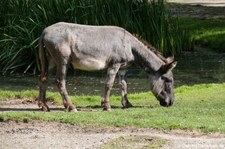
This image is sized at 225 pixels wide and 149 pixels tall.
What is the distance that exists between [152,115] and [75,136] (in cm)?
213

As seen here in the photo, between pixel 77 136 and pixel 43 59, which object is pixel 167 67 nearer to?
Result: pixel 43 59

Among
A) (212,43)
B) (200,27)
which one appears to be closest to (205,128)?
(212,43)

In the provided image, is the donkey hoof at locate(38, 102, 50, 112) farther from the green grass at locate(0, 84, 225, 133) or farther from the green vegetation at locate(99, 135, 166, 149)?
the green vegetation at locate(99, 135, 166, 149)

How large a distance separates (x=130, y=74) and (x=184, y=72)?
6.41 feet

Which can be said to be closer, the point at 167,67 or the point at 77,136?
the point at 77,136

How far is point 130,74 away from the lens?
22.5 m

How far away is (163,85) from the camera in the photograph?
50.2ft

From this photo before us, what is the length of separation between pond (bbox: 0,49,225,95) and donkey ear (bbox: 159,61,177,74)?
398 cm

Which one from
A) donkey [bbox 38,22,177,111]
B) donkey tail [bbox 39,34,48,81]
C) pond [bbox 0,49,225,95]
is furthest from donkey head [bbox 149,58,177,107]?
pond [bbox 0,49,225,95]

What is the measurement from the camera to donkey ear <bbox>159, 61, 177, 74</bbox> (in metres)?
15.1

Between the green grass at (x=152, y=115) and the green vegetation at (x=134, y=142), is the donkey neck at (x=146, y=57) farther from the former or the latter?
the green vegetation at (x=134, y=142)

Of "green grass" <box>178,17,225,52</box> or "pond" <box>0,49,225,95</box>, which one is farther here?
"green grass" <box>178,17,225,52</box>

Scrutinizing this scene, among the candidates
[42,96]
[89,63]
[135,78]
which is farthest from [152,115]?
[135,78]

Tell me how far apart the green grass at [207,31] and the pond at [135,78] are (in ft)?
8.76
